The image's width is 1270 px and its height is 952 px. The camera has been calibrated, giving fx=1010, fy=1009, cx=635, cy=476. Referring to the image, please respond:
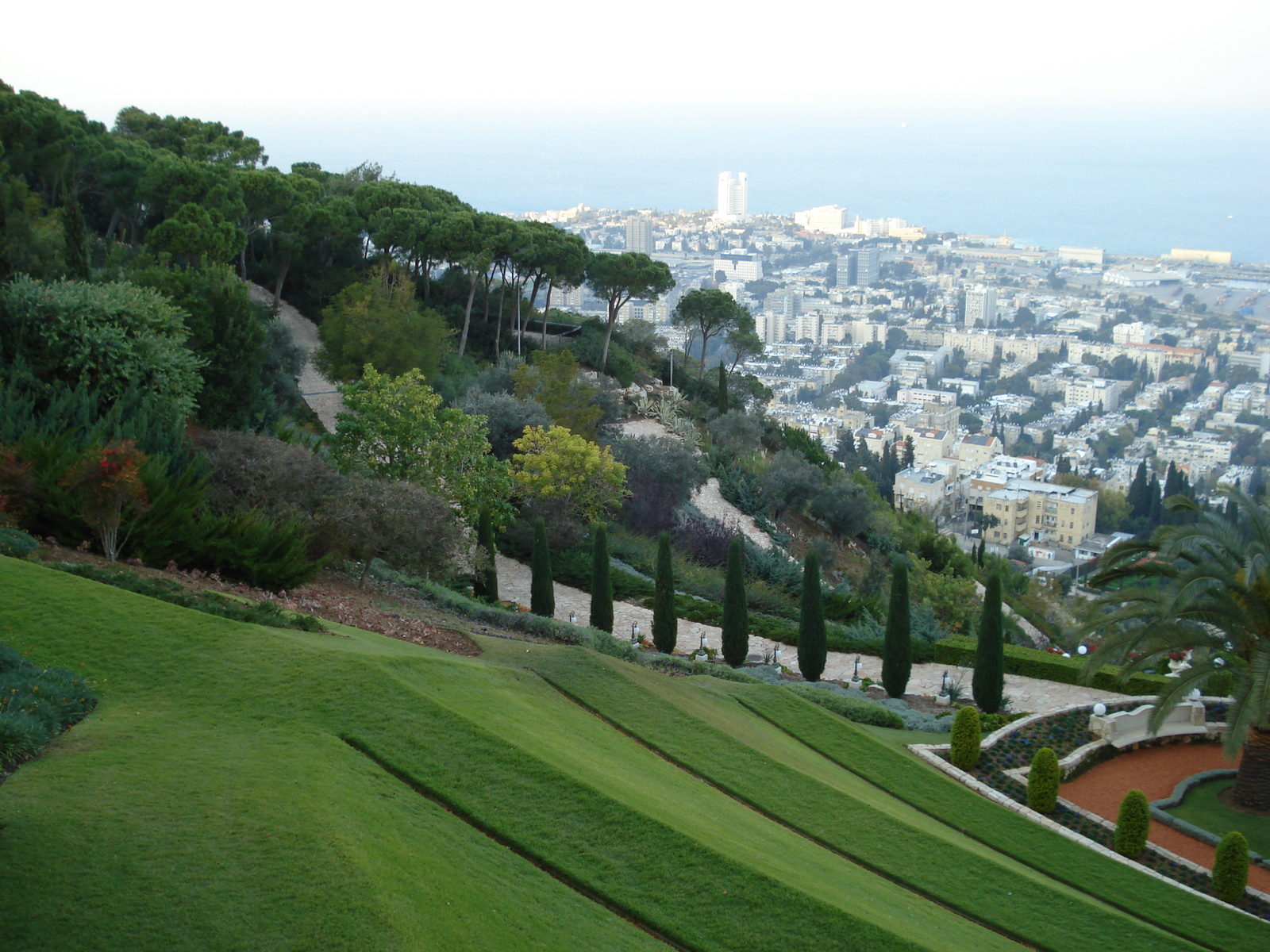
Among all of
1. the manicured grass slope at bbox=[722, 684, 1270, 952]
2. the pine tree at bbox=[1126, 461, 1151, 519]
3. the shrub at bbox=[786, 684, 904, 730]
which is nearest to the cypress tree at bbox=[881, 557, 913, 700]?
the shrub at bbox=[786, 684, 904, 730]

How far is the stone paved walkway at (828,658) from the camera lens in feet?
65.2

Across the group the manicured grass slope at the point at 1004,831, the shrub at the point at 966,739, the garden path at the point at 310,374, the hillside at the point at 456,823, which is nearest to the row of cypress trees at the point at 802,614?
the manicured grass slope at the point at 1004,831

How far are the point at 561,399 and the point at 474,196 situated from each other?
154342 millimetres

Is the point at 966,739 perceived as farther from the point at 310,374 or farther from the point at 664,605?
the point at 310,374

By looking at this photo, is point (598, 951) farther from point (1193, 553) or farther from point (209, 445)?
point (209, 445)

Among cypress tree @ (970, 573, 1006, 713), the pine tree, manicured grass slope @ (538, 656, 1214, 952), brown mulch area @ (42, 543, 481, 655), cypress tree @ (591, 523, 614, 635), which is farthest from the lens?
the pine tree

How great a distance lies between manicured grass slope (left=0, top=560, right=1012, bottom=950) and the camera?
6.52 meters

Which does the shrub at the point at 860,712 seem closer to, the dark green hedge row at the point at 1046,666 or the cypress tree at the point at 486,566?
the dark green hedge row at the point at 1046,666

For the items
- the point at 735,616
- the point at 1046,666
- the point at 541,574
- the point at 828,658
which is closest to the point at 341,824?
the point at 735,616

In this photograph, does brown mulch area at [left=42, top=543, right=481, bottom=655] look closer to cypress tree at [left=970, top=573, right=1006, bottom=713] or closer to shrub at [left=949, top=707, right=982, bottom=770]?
shrub at [left=949, top=707, right=982, bottom=770]

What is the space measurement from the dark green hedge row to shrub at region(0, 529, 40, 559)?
17209 millimetres

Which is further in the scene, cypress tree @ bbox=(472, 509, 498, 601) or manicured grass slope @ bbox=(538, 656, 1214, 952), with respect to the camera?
cypress tree @ bbox=(472, 509, 498, 601)

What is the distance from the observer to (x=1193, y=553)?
1453 centimetres

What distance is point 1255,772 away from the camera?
1348 centimetres
